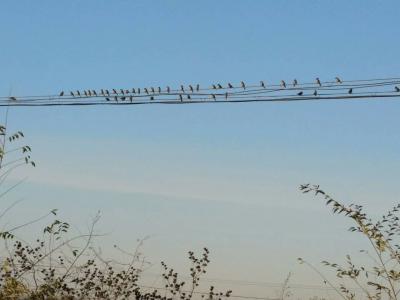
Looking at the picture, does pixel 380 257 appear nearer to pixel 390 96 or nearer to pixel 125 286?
pixel 390 96

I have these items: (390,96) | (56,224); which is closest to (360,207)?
(390,96)

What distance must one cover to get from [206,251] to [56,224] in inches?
147

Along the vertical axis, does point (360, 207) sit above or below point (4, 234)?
above

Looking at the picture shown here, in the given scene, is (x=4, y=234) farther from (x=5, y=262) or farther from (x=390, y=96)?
(x=390, y=96)

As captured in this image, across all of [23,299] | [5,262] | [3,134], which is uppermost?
[3,134]

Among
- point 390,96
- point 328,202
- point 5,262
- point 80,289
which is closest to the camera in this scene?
point 390,96

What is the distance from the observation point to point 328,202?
11750 mm

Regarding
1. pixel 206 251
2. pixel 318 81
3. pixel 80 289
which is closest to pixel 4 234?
pixel 80 289

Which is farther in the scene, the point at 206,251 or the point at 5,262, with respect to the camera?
the point at 206,251

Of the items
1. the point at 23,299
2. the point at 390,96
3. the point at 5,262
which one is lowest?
the point at 23,299

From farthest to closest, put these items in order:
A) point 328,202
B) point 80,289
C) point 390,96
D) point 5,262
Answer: point 80,289, point 5,262, point 328,202, point 390,96

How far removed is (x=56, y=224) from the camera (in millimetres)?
12203

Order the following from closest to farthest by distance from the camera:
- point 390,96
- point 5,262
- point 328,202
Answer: point 390,96, point 328,202, point 5,262

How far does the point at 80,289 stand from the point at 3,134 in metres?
4.35
